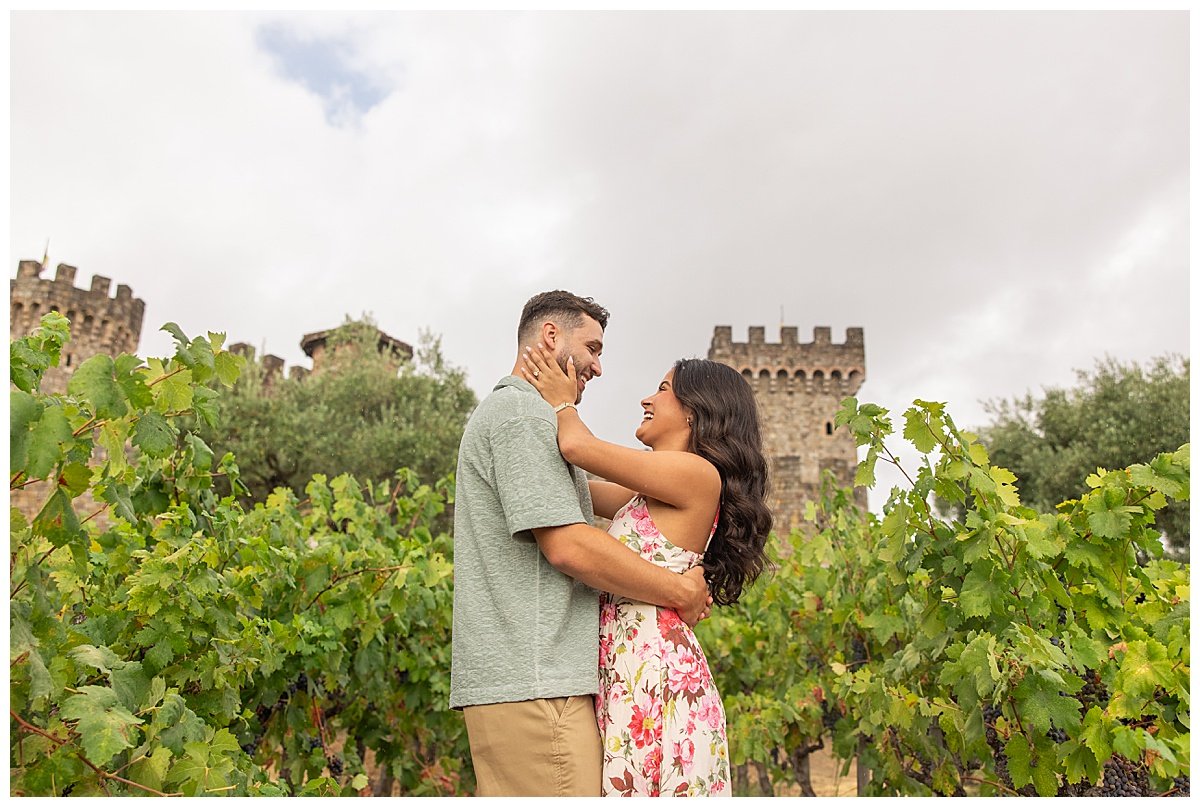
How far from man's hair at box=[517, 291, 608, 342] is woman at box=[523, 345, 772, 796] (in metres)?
0.13

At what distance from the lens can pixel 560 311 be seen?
2586 mm

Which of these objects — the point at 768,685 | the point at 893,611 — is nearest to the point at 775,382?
the point at 768,685

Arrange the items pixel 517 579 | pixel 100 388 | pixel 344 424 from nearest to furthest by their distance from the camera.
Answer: pixel 100 388, pixel 517 579, pixel 344 424

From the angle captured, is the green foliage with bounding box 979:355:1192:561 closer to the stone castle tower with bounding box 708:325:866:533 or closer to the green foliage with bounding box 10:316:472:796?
the stone castle tower with bounding box 708:325:866:533

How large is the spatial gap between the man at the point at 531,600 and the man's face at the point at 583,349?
0.81 ft

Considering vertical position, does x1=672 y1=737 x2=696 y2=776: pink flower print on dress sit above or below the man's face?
below

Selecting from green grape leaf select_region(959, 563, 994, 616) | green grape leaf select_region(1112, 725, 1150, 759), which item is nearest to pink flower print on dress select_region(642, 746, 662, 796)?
green grape leaf select_region(959, 563, 994, 616)

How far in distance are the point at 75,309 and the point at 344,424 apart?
30.4ft

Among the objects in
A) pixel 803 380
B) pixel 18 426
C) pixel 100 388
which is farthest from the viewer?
pixel 803 380

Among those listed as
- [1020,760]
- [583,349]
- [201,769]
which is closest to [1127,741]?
[1020,760]

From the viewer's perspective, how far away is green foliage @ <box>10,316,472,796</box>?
1.83 m

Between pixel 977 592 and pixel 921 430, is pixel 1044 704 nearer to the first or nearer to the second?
pixel 977 592

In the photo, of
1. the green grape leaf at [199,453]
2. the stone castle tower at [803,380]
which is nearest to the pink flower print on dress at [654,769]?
the green grape leaf at [199,453]

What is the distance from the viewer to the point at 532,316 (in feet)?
8.66
